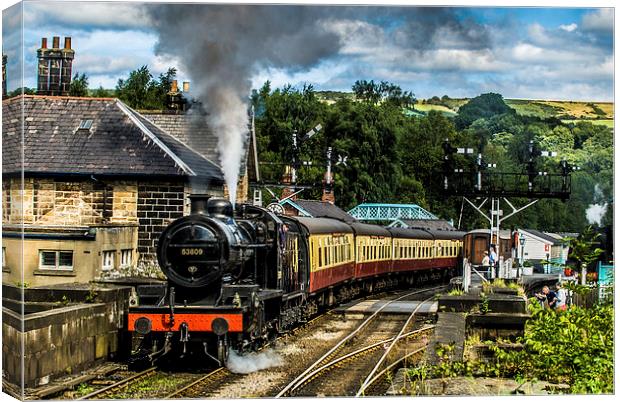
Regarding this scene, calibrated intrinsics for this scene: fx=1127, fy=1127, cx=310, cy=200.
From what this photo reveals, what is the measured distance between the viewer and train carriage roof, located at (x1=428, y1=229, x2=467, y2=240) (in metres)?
20.5

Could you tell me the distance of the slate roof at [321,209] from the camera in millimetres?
23422

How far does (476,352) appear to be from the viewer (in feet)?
51.2

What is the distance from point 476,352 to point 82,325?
17.8 ft

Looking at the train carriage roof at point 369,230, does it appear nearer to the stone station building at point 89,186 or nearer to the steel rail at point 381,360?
the steel rail at point 381,360

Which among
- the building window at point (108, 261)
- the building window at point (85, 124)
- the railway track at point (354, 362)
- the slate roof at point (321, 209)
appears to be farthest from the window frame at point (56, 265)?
the slate roof at point (321, 209)

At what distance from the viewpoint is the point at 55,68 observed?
15.8m

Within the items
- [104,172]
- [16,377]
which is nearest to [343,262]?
[104,172]

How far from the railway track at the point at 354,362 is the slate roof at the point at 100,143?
3.70 m

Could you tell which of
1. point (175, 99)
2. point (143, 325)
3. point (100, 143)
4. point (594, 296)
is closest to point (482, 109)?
point (594, 296)

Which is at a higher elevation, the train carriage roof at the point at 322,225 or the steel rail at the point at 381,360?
the train carriage roof at the point at 322,225

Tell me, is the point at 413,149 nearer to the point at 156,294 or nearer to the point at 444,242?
the point at 156,294

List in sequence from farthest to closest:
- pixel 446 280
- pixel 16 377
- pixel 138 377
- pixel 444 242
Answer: pixel 446 280 < pixel 444 242 < pixel 138 377 < pixel 16 377

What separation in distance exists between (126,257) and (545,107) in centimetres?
717

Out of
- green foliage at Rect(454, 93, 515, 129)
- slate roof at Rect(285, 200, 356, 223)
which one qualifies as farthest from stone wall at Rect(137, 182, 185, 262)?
green foliage at Rect(454, 93, 515, 129)
